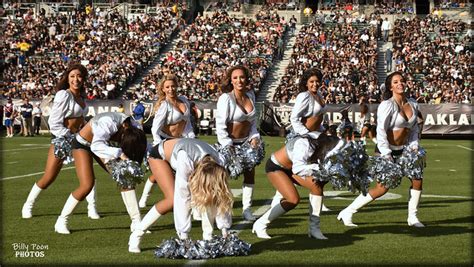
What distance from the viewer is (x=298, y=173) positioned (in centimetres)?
923

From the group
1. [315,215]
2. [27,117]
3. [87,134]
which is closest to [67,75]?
[87,134]

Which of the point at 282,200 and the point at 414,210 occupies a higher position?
the point at 282,200

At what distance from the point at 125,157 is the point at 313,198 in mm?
1977

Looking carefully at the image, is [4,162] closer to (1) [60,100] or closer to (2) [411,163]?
(1) [60,100]

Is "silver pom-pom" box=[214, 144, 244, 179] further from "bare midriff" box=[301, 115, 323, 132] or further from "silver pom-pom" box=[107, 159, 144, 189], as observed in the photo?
"silver pom-pom" box=[107, 159, 144, 189]

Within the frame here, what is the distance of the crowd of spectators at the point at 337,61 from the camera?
3550cm

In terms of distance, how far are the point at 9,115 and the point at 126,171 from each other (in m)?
25.4

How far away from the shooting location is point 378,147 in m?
10.5

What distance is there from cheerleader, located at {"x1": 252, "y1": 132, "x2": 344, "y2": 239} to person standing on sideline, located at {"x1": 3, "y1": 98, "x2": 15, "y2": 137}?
966 inches

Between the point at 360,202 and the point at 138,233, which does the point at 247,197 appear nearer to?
the point at 360,202

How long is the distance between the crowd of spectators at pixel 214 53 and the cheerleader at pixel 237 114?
25.9 metres

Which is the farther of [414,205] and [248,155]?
[248,155]

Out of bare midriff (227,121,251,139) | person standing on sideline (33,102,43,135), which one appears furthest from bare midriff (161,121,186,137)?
person standing on sideline (33,102,43,135)

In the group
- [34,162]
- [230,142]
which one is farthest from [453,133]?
[230,142]
